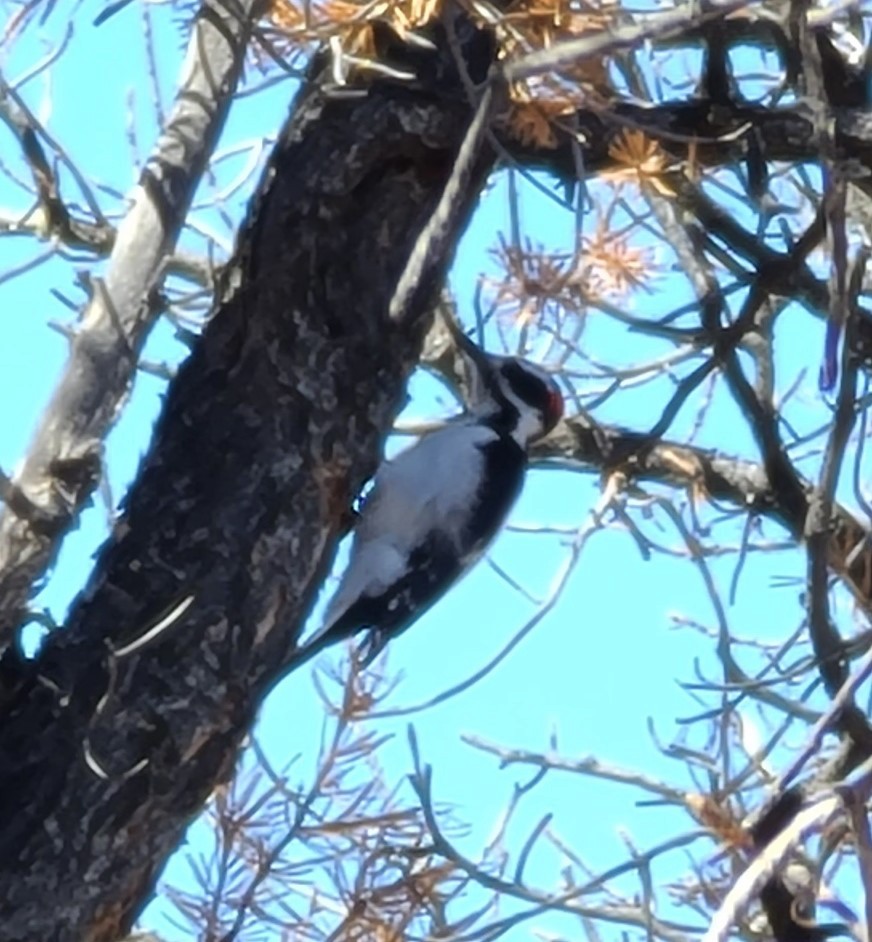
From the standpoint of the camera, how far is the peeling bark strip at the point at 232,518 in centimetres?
170

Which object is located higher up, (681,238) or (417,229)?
(681,238)

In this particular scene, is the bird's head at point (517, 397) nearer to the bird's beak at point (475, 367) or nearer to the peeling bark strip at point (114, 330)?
the bird's beak at point (475, 367)

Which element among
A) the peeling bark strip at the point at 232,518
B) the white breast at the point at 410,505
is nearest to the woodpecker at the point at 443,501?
the white breast at the point at 410,505

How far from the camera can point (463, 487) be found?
9.45ft

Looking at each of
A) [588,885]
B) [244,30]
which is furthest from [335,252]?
[588,885]

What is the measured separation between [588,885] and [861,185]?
0.92 meters

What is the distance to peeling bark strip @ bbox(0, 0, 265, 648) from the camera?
1.79 m

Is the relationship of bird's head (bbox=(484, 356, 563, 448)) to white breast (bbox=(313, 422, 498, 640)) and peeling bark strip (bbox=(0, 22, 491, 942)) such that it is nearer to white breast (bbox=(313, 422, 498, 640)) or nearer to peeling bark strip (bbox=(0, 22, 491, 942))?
white breast (bbox=(313, 422, 498, 640))

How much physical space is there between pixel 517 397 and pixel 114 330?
3.53 feet

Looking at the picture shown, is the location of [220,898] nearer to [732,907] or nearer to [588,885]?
[588,885]

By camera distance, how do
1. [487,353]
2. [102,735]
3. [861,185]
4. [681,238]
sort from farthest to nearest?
[487,353] → [681,238] → [861,185] → [102,735]

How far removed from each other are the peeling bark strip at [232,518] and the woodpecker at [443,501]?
29.3 inches

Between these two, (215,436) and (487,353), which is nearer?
(215,436)

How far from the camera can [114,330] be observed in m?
1.84
